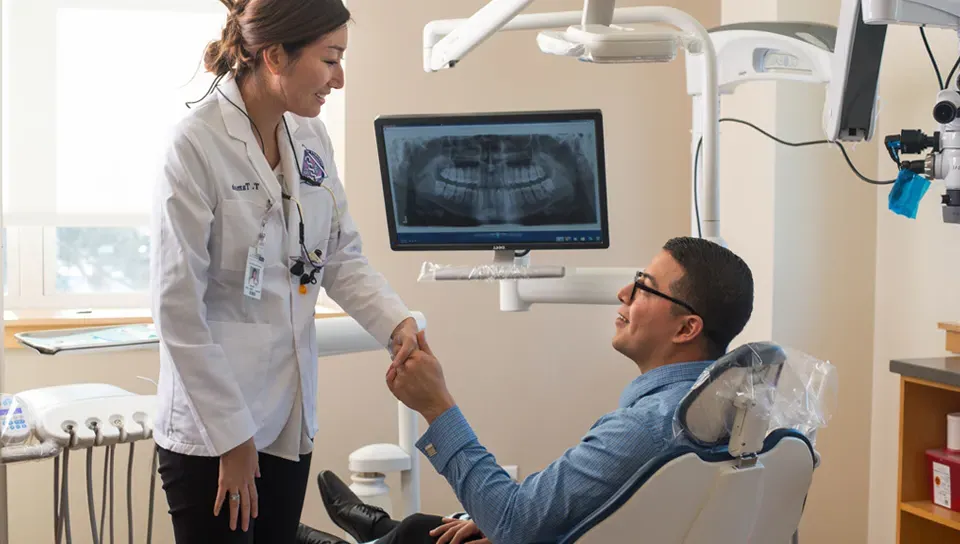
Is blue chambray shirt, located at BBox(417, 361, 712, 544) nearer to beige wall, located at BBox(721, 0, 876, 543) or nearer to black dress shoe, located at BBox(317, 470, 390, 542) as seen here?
black dress shoe, located at BBox(317, 470, 390, 542)

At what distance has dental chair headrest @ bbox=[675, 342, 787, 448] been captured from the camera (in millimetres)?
1289

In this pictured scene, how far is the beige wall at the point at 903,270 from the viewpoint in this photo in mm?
2756

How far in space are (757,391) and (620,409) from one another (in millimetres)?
285

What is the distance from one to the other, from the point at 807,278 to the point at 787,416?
1737 mm

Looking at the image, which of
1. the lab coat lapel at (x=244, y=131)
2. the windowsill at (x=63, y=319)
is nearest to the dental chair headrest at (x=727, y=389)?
the lab coat lapel at (x=244, y=131)

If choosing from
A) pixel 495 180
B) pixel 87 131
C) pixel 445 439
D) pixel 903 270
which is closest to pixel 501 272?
pixel 495 180

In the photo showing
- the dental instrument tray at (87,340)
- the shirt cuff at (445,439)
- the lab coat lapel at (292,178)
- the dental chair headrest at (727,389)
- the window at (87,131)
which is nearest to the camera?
the dental chair headrest at (727,389)

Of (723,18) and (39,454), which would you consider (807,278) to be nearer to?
(723,18)

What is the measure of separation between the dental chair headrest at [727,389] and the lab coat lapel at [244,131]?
2.44 ft

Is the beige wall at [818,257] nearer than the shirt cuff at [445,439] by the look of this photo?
No

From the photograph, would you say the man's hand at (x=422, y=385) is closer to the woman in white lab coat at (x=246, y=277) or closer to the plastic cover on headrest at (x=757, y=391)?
the woman in white lab coat at (x=246, y=277)

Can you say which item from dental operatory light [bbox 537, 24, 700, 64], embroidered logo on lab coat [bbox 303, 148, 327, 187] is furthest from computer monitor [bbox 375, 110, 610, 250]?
embroidered logo on lab coat [bbox 303, 148, 327, 187]

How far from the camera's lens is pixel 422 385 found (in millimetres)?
1584

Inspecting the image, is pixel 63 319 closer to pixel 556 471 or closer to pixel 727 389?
pixel 556 471
